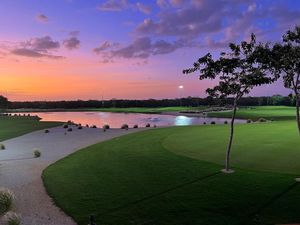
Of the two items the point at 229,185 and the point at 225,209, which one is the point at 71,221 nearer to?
the point at 225,209

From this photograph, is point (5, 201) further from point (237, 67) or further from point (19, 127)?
point (19, 127)

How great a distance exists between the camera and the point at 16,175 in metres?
15.8

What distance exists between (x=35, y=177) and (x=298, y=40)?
35.2ft

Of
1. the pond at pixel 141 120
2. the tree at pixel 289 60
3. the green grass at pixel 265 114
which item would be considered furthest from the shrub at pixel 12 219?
the green grass at pixel 265 114

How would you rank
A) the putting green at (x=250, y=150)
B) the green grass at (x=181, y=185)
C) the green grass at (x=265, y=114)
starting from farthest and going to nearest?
the green grass at (x=265, y=114) → the putting green at (x=250, y=150) → the green grass at (x=181, y=185)

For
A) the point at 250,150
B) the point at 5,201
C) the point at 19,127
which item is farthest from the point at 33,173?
the point at 19,127

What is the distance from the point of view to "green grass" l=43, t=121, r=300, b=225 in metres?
9.70

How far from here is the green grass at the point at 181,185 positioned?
9703 millimetres

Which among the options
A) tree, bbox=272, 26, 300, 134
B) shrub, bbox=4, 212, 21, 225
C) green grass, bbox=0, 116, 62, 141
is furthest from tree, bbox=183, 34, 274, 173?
green grass, bbox=0, 116, 62, 141

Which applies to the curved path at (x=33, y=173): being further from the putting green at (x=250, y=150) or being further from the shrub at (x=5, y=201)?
the putting green at (x=250, y=150)

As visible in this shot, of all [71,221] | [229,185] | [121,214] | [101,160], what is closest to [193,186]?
[229,185]

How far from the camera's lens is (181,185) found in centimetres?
1286

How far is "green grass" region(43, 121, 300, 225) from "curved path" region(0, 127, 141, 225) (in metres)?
0.41

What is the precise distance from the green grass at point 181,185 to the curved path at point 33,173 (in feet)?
1.34
